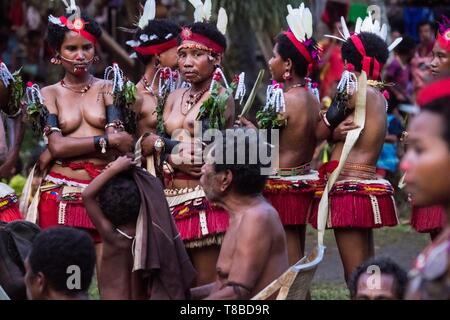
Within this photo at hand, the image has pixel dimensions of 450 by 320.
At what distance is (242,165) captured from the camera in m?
4.98

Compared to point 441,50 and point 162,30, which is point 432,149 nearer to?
point 441,50

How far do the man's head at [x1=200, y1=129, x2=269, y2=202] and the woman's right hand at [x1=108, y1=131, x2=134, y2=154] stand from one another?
5.44ft

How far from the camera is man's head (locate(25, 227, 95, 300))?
4.50 meters

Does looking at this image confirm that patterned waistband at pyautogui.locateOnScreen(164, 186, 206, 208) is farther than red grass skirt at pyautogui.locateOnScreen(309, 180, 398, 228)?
No

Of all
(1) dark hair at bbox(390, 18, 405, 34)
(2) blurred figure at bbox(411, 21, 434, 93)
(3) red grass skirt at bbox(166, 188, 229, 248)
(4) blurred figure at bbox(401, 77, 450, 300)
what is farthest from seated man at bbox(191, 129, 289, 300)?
(1) dark hair at bbox(390, 18, 405, 34)

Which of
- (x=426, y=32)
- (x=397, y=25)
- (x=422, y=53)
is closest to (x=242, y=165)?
(x=422, y=53)

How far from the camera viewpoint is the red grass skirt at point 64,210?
6.75 meters

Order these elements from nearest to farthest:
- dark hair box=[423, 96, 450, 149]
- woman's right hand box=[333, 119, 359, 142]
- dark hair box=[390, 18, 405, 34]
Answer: dark hair box=[423, 96, 450, 149], woman's right hand box=[333, 119, 359, 142], dark hair box=[390, 18, 405, 34]

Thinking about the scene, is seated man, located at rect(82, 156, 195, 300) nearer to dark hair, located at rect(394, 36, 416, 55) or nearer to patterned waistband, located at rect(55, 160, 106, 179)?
patterned waistband, located at rect(55, 160, 106, 179)

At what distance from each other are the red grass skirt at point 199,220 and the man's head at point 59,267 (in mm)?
1866

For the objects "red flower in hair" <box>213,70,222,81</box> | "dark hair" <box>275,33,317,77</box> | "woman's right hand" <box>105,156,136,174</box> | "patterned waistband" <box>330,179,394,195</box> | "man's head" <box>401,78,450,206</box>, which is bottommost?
"patterned waistband" <box>330,179,394,195</box>

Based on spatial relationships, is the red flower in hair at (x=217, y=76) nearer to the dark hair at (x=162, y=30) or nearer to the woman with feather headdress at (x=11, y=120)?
the dark hair at (x=162, y=30)

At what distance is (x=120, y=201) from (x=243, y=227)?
0.78 meters

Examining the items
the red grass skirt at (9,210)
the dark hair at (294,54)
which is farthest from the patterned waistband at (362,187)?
the red grass skirt at (9,210)
